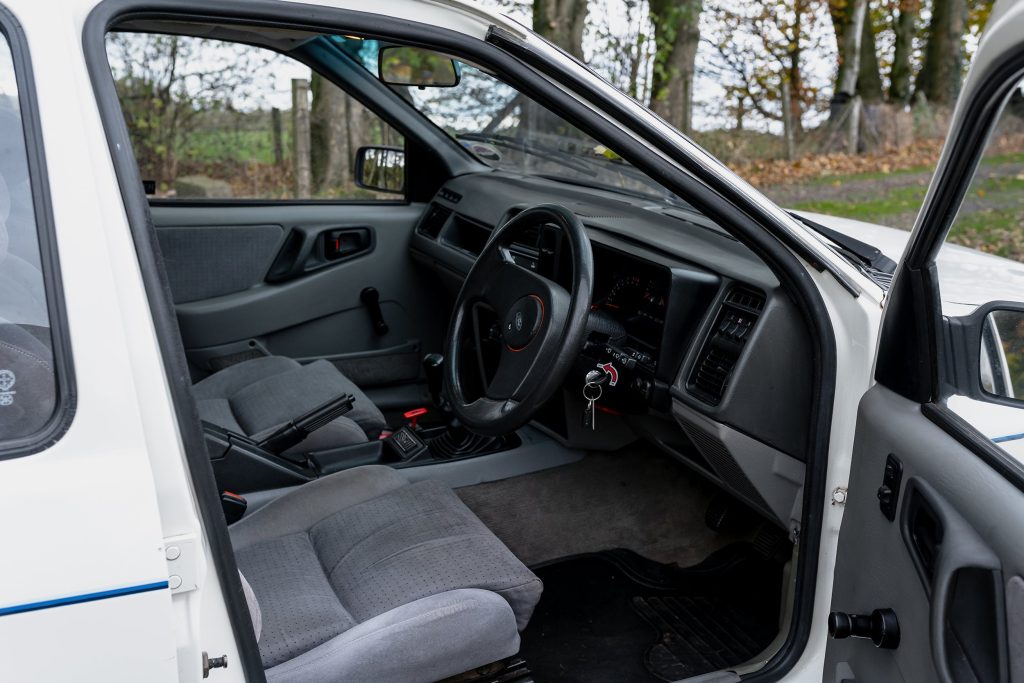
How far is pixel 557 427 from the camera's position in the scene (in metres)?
3.01

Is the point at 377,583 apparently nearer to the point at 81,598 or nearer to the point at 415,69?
the point at 81,598

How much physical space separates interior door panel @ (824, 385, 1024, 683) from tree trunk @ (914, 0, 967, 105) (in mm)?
12557

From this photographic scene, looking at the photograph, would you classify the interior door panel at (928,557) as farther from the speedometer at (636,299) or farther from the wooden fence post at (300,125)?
the wooden fence post at (300,125)

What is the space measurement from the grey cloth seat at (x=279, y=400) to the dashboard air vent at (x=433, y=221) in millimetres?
770

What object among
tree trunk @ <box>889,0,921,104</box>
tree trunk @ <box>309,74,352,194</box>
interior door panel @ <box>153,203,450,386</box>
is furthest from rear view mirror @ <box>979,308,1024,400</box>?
tree trunk @ <box>889,0,921,104</box>

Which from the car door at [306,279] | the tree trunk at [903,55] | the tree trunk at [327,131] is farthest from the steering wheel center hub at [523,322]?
the tree trunk at [903,55]

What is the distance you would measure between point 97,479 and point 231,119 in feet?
22.8

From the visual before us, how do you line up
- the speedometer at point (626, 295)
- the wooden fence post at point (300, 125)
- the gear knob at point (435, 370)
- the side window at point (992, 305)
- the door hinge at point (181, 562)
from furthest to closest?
the wooden fence post at point (300, 125)
the gear knob at point (435, 370)
the speedometer at point (626, 295)
the side window at point (992, 305)
the door hinge at point (181, 562)

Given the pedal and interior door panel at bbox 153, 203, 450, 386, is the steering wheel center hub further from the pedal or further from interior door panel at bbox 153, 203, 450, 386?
interior door panel at bbox 153, 203, 450, 386

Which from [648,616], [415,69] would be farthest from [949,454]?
[415,69]

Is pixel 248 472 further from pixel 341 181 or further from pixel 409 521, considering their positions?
pixel 341 181

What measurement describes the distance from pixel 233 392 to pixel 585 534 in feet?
4.11

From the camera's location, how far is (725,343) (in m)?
2.22

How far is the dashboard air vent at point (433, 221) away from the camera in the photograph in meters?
3.80
